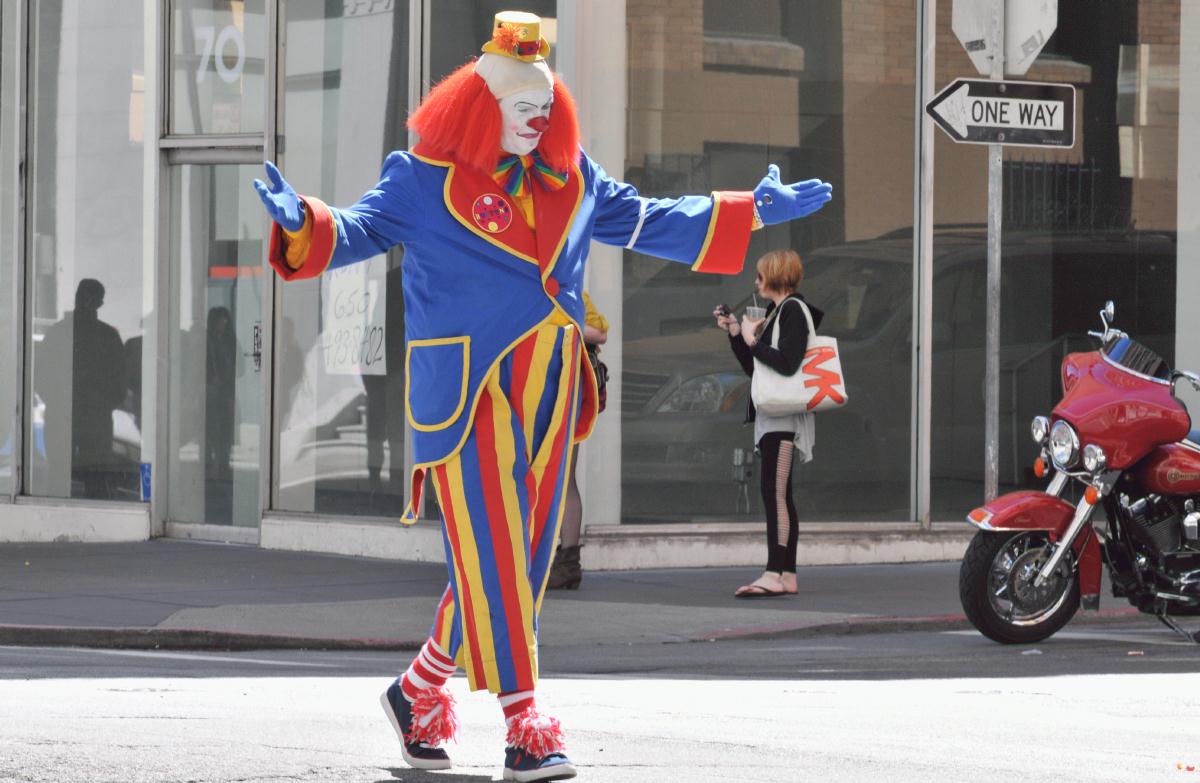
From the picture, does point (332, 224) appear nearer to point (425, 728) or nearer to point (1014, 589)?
point (425, 728)

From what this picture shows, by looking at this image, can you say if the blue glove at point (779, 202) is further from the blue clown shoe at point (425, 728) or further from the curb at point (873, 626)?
the curb at point (873, 626)

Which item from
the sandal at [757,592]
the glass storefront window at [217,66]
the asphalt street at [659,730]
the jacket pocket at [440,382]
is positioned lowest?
the sandal at [757,592]

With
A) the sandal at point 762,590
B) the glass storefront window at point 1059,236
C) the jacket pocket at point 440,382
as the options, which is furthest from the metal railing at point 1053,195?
the jacket pocket at point 440,382

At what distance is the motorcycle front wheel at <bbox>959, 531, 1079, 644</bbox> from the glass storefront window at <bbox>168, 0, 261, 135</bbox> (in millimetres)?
6564

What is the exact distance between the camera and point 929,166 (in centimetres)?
1289

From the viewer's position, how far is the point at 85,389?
14281 mm

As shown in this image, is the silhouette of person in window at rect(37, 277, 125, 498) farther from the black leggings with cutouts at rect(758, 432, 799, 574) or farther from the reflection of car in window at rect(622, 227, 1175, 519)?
the black leggings with cutouts at rect(758, 432, 799, 574)

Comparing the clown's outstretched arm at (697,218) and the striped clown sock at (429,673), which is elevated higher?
the clown's outstretched arm at (697,218)

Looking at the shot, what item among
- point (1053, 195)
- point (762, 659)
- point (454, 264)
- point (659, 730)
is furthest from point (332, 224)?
point (1053, 195)

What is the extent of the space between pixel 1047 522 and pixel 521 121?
167 inches

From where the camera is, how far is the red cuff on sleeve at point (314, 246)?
5090 millimetres

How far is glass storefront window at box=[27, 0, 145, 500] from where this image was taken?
14.0 metres

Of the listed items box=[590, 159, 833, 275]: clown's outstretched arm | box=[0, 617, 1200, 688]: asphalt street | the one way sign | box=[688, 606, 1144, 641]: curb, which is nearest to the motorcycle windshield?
box=[0, 617, 1200, 688]: asphalt street

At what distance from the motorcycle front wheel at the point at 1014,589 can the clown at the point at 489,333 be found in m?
3.73
